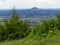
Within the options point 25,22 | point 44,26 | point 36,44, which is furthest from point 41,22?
point 36,44

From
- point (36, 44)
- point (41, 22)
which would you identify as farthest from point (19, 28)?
point (36, 44)

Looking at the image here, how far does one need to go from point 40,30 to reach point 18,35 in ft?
4.47

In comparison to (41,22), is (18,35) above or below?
below

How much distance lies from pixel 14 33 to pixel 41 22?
1.60m

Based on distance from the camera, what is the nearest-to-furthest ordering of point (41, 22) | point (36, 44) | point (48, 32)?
point (36, 44), point (48, 32), point (41, 22)

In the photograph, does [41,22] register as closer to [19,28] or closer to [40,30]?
[40,30]

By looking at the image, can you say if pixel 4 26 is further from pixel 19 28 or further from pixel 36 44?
pixel 36 44

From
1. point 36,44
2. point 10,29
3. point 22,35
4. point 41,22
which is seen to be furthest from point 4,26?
point 36,44

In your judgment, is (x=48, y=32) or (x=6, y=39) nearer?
(x=48, y=32)

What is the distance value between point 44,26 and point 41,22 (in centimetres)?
32

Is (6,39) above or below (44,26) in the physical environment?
below

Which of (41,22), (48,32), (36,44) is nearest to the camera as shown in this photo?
(36,44)

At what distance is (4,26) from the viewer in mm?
11656

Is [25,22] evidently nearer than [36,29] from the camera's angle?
No
